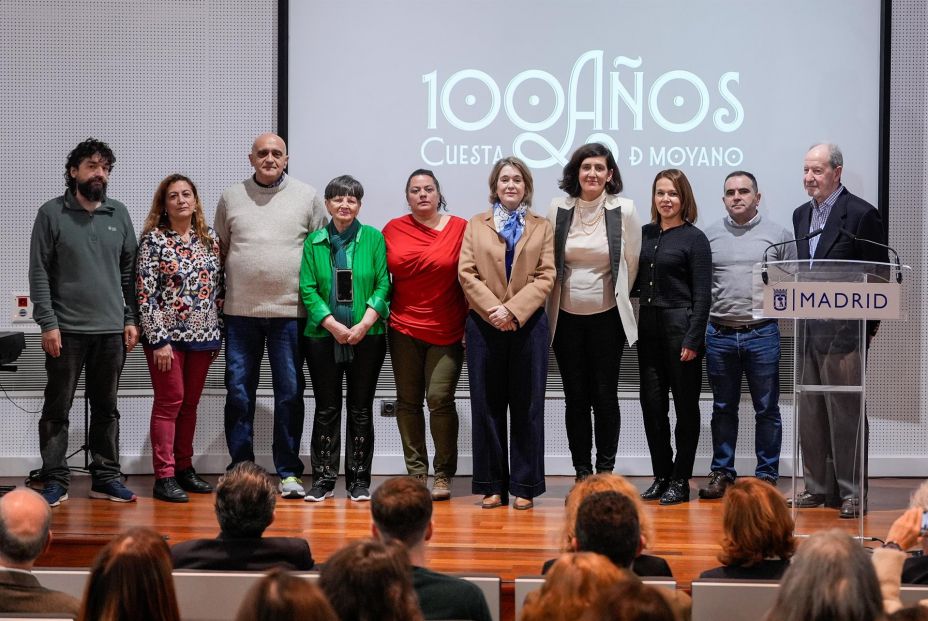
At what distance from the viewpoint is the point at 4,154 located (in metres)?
5.79

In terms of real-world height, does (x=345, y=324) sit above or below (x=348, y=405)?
above

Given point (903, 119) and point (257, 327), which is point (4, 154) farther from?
point (903, 119)

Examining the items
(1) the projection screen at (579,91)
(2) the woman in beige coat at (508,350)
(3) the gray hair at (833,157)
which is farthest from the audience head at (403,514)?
(1) the projection screen at (579,91)

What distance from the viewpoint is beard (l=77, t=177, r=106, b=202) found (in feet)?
16.3

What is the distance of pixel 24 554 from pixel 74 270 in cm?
274

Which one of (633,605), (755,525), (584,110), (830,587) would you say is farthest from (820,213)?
(633,605)

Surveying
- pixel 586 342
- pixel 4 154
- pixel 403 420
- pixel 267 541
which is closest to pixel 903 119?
pixel 586 342

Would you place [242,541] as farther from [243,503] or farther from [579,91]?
[579,91]

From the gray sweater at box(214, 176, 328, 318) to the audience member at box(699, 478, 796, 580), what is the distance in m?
2.91

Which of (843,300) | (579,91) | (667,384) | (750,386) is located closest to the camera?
(843,300)

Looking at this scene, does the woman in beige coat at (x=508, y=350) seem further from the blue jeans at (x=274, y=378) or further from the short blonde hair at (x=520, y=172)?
the blue jeans at (x=274, y=378)

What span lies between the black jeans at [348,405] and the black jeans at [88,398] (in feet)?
3.05

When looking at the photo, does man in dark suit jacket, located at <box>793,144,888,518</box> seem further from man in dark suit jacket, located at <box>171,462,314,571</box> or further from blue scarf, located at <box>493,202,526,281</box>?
man in dark suit jacket, located at <box>171,462,314,571</box>

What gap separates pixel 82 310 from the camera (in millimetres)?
4914
